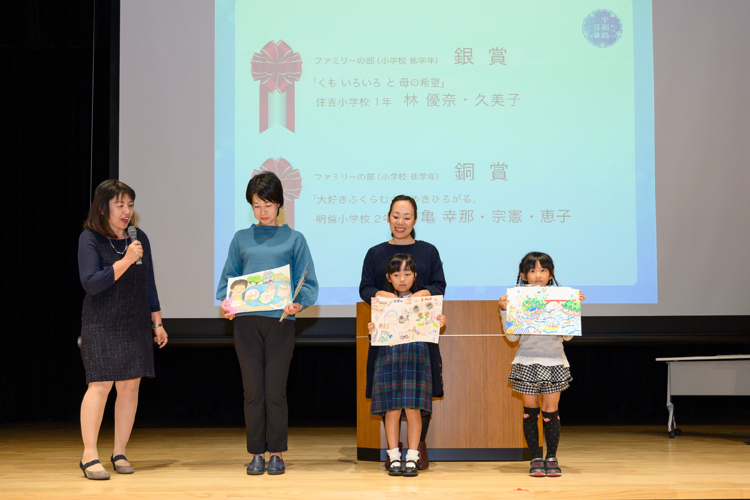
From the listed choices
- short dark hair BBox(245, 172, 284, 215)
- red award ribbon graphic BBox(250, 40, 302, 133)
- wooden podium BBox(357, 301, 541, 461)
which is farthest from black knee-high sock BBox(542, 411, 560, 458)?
red award ribbon graphic BBox(250, 40, 302, 133)

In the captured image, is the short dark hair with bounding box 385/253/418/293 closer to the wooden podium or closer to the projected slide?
the wooden podium

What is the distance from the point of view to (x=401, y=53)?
410 centimetres

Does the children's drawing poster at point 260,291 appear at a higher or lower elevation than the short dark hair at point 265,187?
lower

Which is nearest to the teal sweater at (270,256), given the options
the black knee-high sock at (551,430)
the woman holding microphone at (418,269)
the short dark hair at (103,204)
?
the woman holding microphone at (418,269)

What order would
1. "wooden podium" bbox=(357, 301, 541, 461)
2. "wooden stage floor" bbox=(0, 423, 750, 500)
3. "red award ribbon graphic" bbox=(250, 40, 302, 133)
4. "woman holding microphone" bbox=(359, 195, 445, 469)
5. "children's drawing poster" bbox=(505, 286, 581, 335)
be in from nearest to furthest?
"wooden stage floor" bbox=(0, 423, 750, 500)
"children's drawing poster" bbox=(505, 286, 581, 335)
"woman holding microphone" bbox=(359, 195, 445, 469)
"wooden podium" bbox=(357, 301, 541, 461)
"red award ribbon graphic" bbox=(250, 40, 302, 133)

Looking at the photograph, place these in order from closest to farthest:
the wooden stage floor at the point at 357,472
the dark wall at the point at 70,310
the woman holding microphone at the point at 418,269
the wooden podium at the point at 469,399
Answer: the wooden stage floor at the point at 357,472
the woman holding microphone at the point at 418,269
the wooden podium at the point at 469,399
the dark wall at the point at 70,310

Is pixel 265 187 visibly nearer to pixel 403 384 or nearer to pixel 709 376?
pixel 403 384

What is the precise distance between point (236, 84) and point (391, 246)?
178 cm

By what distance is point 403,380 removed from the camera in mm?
2756

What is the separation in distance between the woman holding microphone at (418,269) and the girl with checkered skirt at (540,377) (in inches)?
13.5

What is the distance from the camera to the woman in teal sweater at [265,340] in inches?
107

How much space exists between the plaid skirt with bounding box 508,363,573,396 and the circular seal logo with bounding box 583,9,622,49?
7.68 feet

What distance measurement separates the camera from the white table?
3.82 meters

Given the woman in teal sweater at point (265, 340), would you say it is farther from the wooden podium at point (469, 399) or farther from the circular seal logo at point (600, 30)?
the circular seal logo at point (600, 30)
